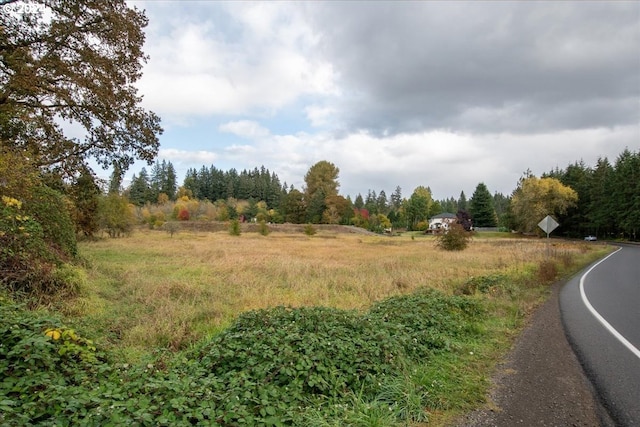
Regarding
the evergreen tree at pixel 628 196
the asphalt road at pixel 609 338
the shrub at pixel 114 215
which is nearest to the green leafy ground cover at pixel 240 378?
the asphalt road at pixel 609 338

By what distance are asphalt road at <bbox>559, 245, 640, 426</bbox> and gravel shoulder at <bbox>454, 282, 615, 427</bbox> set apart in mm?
158

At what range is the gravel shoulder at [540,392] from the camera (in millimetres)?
3676

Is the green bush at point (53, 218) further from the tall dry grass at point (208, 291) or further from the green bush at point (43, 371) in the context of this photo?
the green bush at point (43, 371)

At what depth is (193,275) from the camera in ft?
46.2

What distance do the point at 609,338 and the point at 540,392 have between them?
11.6 feet

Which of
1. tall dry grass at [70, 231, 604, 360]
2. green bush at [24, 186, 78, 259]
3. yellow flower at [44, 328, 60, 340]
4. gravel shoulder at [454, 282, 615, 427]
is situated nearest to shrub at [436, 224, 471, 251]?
tall dry grass at [70, 231, 604, 360]

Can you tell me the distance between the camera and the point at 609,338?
662cm

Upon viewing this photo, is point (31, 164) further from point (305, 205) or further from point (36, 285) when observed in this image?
point (305, 205)

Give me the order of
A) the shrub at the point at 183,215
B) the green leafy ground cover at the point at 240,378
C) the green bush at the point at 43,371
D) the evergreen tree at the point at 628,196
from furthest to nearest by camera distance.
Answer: the shrub at the point at 183,215
the evergreen tree at the point at 628,196
the green leafy ground cover at the point at 240,378
the green bush at the point at 43,371

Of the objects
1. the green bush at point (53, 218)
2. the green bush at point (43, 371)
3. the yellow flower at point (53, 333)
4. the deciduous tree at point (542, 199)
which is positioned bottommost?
the green bush at point (43, 371)

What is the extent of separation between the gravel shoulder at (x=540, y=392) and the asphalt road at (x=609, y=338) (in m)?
0.16

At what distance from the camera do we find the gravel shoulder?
368 centimetres

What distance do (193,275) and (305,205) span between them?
241 feet

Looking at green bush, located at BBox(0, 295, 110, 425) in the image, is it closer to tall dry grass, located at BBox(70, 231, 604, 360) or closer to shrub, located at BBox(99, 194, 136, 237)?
tall dry grass, located at BBox(70, 231, 604, 360)
